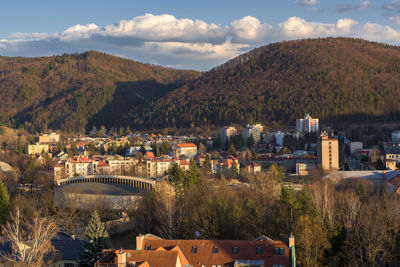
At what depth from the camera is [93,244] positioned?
23953mm

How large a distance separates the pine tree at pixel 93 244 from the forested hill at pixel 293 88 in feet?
300

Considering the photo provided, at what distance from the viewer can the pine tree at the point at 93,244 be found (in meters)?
23.3

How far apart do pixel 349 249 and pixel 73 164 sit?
49.6 m

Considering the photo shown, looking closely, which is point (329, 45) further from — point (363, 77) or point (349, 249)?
point (349, 249)

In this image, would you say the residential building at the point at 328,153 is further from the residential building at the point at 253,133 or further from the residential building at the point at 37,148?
the residential building at the point at 37,148

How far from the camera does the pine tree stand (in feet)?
76.5

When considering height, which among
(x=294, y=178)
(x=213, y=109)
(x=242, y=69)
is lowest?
(x=294, y=178)

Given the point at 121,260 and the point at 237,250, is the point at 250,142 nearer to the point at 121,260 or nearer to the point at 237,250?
the point at 237,250

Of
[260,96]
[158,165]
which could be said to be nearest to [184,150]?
[158,165]

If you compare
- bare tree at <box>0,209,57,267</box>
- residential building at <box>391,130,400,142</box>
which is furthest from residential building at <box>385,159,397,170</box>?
bare tree at <box>0,209,57,267</box>

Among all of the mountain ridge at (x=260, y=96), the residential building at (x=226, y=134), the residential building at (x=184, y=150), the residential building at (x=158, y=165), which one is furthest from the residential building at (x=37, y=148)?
the mountain ridge at (x=260, y=96)

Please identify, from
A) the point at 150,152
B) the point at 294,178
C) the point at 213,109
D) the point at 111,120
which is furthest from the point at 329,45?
the point at 294,178

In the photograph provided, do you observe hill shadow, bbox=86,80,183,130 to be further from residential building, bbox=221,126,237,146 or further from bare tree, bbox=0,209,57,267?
bare tree, bbox=0,209,57,267

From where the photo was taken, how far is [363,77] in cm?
13200
